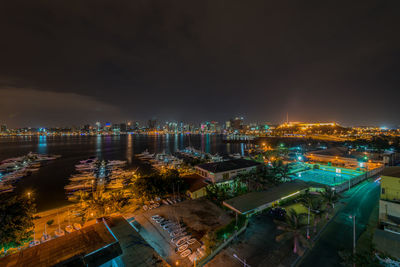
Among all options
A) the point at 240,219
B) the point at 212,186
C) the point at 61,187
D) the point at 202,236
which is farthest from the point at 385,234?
the point at 61,187

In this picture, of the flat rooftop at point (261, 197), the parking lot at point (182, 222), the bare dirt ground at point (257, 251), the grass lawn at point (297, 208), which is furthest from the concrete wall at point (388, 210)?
the parking lot at point (182, 222)

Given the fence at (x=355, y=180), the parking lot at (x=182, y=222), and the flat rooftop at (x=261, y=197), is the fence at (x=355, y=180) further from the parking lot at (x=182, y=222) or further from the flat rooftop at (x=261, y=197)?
the parking lot at (x=182, y=222)

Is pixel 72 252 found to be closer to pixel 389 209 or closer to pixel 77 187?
pixel 389 209

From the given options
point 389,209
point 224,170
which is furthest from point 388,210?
point 224,170

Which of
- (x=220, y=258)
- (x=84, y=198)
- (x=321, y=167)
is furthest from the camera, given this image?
(x=321, y=167)

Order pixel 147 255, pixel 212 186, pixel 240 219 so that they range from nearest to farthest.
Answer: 1. pixel 147 255
2. pixel 240 219
3. pixel 212 186

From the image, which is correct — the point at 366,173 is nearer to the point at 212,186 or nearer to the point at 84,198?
the point at 212,186
